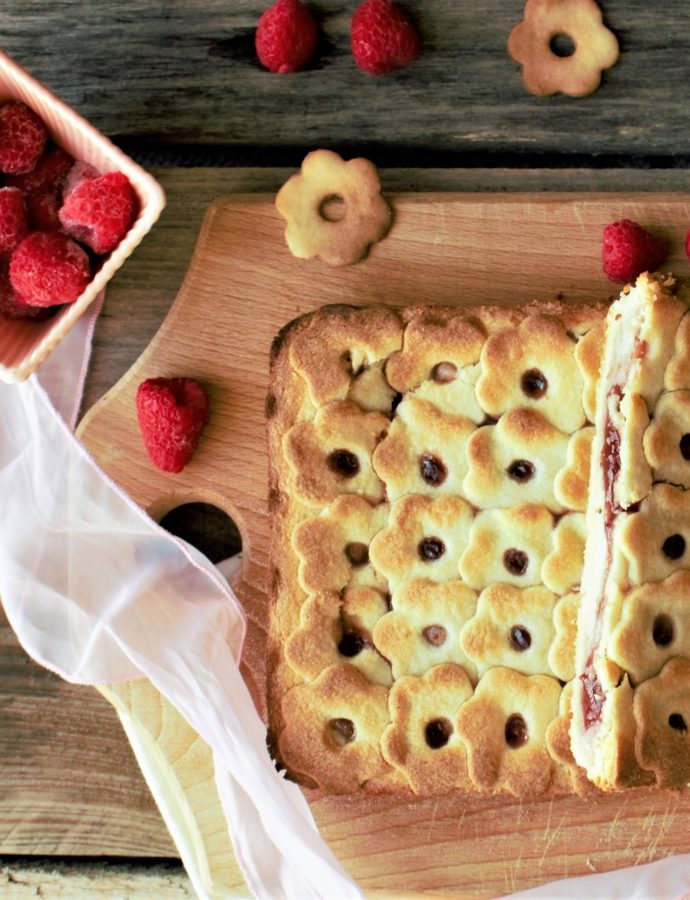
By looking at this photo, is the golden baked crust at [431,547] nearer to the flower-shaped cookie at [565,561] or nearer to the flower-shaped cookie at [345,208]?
the flower-shaped cookie at [565,561]

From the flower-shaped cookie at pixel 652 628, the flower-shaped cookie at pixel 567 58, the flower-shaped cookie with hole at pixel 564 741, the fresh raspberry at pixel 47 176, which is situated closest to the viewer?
the flower-shaped cookie at pixel 652 628

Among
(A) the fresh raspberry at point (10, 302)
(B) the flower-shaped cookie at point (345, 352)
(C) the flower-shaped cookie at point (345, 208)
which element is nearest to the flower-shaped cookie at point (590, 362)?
(B) the flower-shaped cookie at point (345, 352)

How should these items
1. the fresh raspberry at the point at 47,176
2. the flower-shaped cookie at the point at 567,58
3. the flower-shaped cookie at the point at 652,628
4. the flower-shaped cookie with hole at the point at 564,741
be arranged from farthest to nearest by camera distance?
the flower-shaped cookie at the point at 567,58 < the fresh raspberry at the point at 47,176 < the flower-shaped cookie with hole at the point at 564,741 < the flower-shaped cookie at the point at 652,628

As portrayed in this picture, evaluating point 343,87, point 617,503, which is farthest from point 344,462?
point 343,87

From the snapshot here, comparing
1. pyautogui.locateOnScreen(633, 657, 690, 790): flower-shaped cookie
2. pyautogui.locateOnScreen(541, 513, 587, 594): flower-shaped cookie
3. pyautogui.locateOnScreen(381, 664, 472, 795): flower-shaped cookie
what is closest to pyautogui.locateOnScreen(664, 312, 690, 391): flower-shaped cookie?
pyautogui.locateOnScreen(541, 513, 587, 594): flower-shaped cookie

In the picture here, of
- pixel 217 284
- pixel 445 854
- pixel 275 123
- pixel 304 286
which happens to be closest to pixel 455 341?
pixel 304 286

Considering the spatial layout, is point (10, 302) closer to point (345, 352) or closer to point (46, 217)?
point (46, 217)

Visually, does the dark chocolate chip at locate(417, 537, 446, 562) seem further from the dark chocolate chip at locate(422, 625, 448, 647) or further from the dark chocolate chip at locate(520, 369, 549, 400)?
the dark chocolate chip at locate(520, 369, 549, 400)
